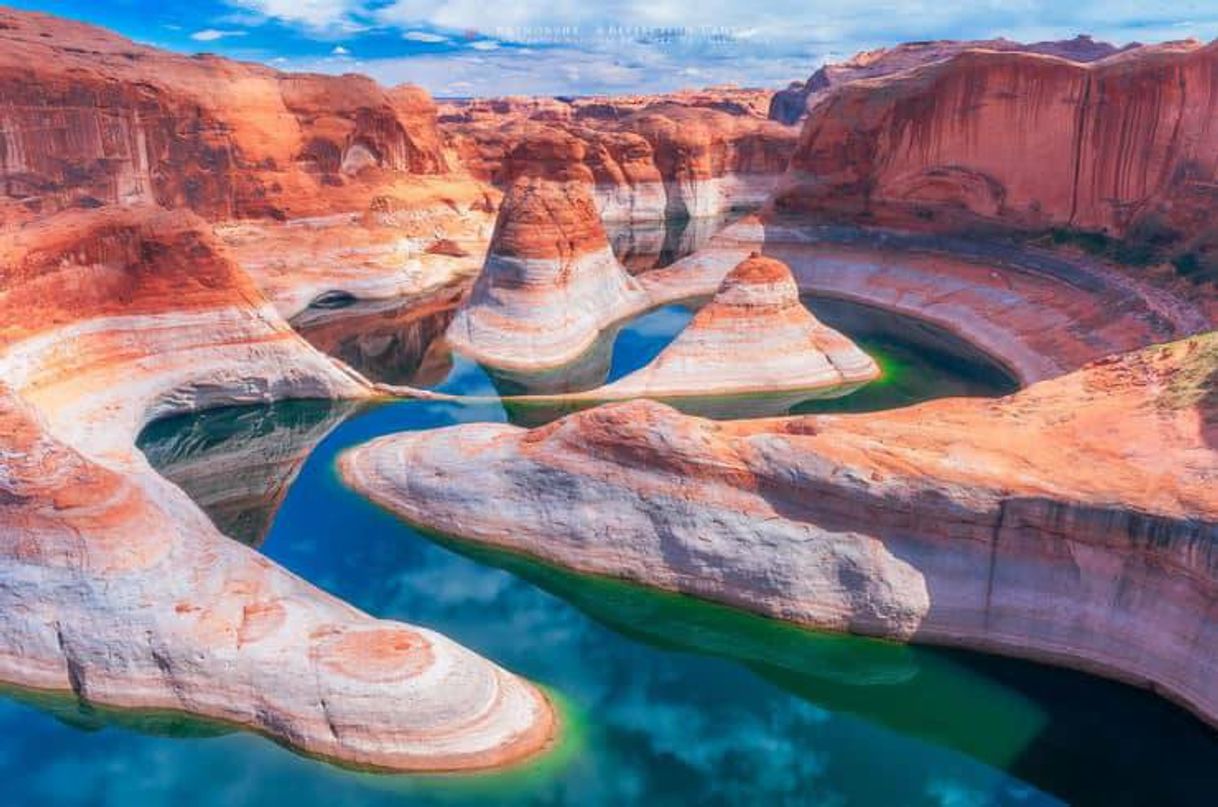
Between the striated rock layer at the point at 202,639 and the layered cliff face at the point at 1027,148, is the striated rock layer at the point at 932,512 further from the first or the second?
the layered cliff face at the point at 1027,148

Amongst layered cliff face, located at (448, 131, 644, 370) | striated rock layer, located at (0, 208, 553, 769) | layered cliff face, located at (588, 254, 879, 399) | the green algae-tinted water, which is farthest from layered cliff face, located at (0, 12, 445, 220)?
the green algae-tinted water

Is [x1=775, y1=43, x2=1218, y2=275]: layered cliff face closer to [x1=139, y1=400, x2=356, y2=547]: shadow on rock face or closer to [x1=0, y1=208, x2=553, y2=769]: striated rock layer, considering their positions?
[x1=139, y1=400, x2=356, y2=547]: shadow on rock face

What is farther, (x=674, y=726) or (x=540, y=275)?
(x=540, y=275)

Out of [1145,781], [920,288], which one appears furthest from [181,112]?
[1145,781]

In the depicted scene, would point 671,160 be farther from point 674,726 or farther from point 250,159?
point 674,726

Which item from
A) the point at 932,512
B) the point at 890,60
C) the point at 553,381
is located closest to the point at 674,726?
the point at 932,512

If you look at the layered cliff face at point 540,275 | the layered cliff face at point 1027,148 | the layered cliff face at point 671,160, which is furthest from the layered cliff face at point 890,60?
the layered cliff face at point 540,275
